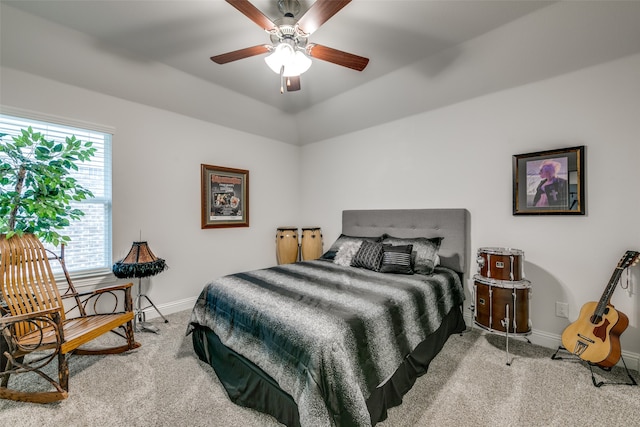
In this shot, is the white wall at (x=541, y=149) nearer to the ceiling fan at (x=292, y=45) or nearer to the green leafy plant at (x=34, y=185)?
the ceiling fan at (x=292, y=45)

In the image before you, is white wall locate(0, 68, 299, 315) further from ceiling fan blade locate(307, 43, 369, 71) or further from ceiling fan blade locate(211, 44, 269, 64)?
ceiling fan blade locate(307, 43, 369, 71)

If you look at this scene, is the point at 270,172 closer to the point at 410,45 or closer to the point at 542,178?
the point at 410,45

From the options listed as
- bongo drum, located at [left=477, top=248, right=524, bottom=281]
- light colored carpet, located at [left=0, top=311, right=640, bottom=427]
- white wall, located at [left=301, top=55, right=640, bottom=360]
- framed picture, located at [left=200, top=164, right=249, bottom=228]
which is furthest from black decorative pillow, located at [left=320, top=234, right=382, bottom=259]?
framed picture, located at [left=200, top=164, right=249, bottom=228]

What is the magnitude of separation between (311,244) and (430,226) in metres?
1.77

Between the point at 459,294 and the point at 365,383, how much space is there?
5.54 feet

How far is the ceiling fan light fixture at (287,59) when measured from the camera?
6.16 feet

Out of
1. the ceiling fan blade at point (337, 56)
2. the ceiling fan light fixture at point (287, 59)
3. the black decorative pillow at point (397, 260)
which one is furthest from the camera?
the black decorative pillow at point (397, 260)

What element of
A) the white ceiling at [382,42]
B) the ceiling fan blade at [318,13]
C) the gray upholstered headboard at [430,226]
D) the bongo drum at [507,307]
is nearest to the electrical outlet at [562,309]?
the bongo drum at [507,307]

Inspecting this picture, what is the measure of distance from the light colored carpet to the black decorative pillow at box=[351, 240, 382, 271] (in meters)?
0.98

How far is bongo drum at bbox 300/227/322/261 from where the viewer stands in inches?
163

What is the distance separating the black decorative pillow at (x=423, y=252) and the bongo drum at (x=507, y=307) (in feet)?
1.70

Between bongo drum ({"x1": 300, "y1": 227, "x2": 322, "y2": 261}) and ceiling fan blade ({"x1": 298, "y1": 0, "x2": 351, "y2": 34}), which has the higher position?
ceiling fan blade ({"x1": 298, "y1": 0, "x2": 351, "y2": 34})

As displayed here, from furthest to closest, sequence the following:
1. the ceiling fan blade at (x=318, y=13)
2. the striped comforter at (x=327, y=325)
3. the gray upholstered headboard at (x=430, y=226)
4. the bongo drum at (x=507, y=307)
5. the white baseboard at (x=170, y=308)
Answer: the white baseboard at (x=170, y=308) → the gray upholstered headboard at (x=430, y=226) → the bongo drum at (x=507, y=307) → the ceiling fan blade at (x=318, y=13) → the striped comforter at (x=327, y=325)

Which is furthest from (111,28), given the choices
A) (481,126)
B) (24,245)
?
(481,126)
